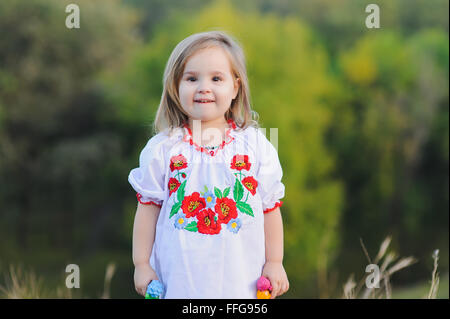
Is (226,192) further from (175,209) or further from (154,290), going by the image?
(154,290)

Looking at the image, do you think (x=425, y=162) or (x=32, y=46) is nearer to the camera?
(x=32, y=46)

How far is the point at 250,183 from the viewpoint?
6.54 feet

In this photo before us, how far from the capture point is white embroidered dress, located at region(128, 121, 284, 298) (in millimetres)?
1902

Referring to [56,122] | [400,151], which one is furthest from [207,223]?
[400,151]

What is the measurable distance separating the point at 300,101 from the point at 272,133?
1447cm

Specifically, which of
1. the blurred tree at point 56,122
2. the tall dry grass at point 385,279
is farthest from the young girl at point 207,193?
the blurred tree at point 56,122

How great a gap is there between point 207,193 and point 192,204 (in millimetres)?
70

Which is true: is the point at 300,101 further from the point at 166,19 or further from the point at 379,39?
the point at 166,19

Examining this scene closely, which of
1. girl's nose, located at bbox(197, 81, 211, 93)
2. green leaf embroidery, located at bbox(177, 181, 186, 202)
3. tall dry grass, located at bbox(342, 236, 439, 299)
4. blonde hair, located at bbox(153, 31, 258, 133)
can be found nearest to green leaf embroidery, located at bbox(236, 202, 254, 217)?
green leaf embroidery, located at bbox(177, 181, 186, 202)

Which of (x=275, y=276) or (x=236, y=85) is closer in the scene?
(x=275, y=276)

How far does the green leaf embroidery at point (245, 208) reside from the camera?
1.96m

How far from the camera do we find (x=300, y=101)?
16.5 metres

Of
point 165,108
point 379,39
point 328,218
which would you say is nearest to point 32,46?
point 328,218

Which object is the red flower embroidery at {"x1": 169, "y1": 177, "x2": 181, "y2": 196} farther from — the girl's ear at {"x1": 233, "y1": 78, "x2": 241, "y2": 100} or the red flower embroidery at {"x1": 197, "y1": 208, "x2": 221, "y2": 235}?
the girl's ear at {"x1": 233, "y1": 78, "x2": 241, "y2": 100}
